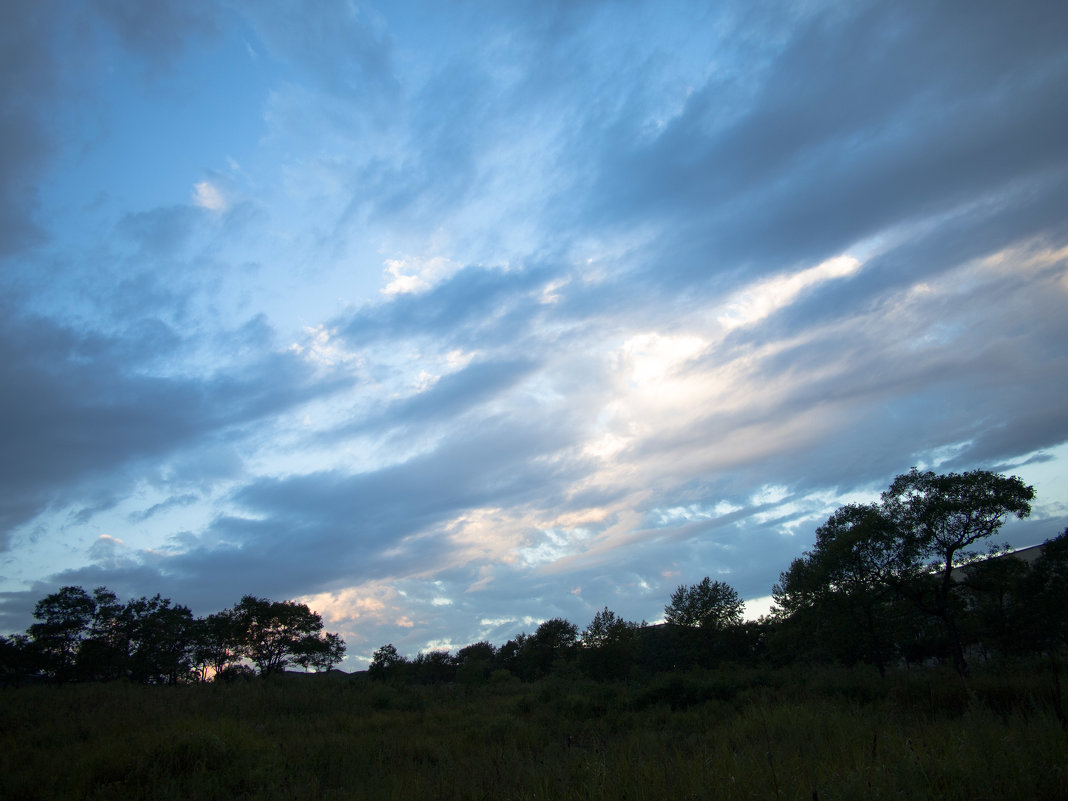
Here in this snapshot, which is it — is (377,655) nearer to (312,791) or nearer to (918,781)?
(312,791)

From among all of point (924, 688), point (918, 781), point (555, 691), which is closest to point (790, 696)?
point (924, 688)

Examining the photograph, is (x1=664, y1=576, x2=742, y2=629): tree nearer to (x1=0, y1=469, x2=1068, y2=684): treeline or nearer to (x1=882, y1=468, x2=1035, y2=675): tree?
(x1=0, y1=469, x2=1068, y2=684): treeline

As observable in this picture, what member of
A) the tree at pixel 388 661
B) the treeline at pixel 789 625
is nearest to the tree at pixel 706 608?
the treeline at pixel 789 625

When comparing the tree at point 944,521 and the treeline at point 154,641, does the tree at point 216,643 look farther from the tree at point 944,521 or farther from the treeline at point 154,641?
the tree at point 944,521

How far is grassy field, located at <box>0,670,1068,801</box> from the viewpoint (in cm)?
605

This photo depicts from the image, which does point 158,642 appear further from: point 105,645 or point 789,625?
point 789,625

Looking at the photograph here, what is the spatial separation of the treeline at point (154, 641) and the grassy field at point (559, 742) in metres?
34.3

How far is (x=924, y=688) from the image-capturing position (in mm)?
16734

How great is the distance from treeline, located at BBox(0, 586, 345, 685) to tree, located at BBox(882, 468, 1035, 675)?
5439 cm

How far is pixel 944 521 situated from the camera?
31328 mm

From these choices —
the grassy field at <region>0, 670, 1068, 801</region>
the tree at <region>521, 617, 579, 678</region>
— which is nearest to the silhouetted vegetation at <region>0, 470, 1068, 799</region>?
the grassy field at <region>0, 670, 1068, 801</region>

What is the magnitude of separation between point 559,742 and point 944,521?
28821mm

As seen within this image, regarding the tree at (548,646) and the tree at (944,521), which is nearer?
the tree at (944,521)

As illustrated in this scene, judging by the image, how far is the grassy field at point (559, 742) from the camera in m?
6.05
